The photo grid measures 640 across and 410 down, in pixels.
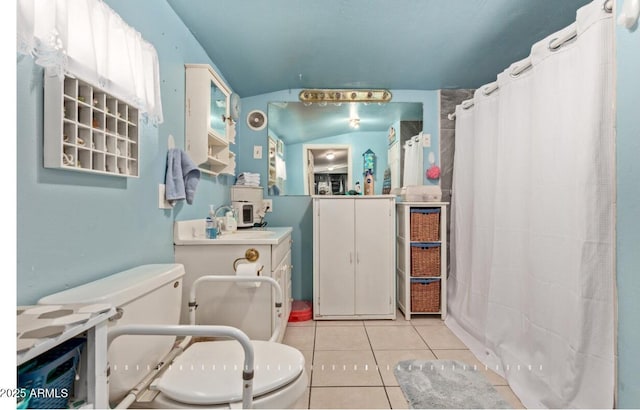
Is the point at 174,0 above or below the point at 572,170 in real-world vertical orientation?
above

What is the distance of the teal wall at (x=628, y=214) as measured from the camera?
108 centimetres

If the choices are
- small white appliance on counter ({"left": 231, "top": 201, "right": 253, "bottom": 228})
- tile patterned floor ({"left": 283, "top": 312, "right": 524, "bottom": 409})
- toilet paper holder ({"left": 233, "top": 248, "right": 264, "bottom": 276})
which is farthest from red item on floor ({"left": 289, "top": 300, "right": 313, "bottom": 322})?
toilet paper holder ({"left": 233, "top": 248, "right": 264, "bottom": 276})

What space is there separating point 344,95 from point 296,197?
1162mm

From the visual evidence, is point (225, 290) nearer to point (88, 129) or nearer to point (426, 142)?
point (88, 129)

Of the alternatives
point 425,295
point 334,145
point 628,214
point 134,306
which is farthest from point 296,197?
point 628,214

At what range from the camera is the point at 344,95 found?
2959mm

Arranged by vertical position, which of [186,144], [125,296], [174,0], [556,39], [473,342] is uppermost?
[174,0]

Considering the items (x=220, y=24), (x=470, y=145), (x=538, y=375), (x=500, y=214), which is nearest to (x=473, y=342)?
(x=538, y=375)

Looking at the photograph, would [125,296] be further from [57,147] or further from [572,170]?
[572,170]

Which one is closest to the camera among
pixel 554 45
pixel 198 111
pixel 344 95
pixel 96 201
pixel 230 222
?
pixel 96 201

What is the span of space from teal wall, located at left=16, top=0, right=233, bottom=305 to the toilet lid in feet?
1.54

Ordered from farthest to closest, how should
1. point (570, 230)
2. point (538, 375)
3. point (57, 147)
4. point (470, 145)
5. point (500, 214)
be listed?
point (470, 145), point (500, 214), point (538, 375), point (570, 230), point (57, 147)

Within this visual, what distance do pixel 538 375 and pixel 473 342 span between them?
2.14ft

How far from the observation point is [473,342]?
2.19 metres
